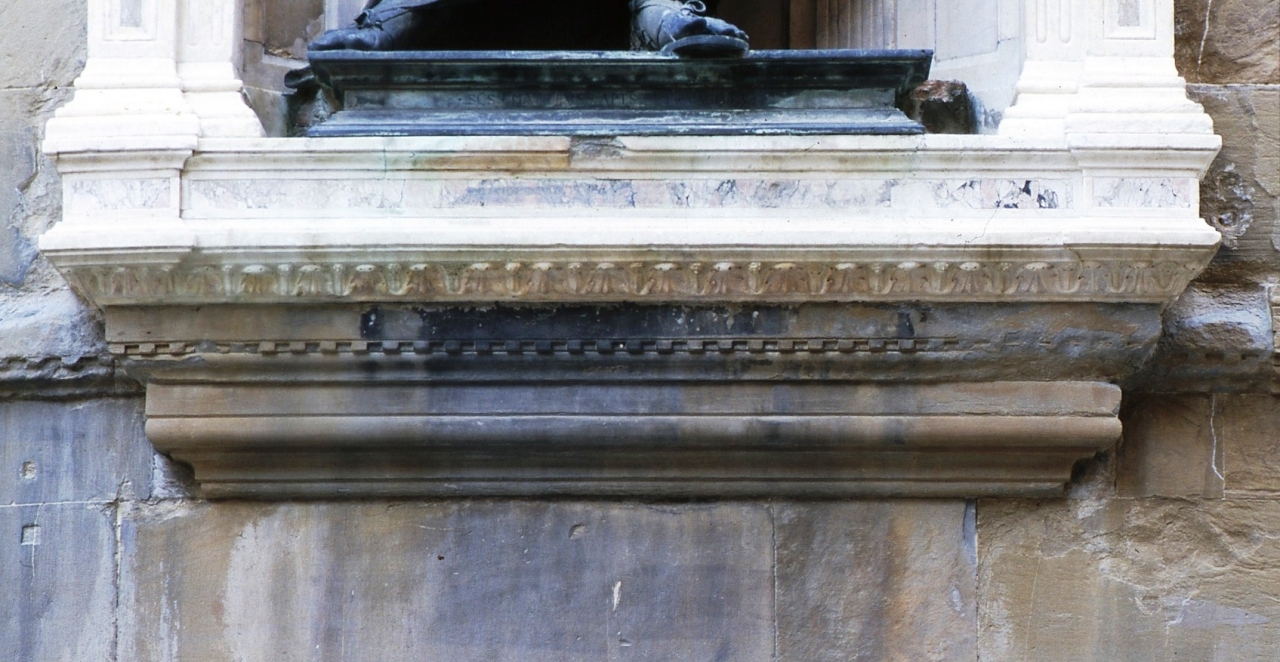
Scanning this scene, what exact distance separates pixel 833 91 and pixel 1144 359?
0.92 m

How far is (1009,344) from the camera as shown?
11.7 feet

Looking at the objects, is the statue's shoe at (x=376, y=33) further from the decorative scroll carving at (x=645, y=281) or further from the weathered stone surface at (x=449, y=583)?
the weathered stone surface at (x=449, y=583)

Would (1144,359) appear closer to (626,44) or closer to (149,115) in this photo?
(626,44)

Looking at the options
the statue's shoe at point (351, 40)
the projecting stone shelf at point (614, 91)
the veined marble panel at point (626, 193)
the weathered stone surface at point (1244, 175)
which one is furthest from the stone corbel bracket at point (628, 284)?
the weathered stone surface at point (1244, 175)

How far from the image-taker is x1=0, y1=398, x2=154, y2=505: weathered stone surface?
145 inches

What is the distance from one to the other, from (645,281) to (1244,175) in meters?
1.50

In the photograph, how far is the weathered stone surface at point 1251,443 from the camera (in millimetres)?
3748

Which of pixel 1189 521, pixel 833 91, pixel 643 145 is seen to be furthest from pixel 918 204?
pixel 1189 521

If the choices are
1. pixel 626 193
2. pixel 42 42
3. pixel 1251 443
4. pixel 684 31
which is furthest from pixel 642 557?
pixel 42 42

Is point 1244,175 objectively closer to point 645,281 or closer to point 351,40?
point 645,281

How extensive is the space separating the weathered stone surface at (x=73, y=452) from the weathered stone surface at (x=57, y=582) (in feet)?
0.10

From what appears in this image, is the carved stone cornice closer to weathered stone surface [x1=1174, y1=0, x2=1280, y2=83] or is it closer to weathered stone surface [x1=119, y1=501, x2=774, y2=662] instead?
weathered stone surface [x1=119, y1=501, x2=774, y2=662]

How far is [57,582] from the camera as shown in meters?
3.64

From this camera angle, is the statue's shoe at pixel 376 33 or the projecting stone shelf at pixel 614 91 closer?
the projecting stone shelf at pixel 614 91
